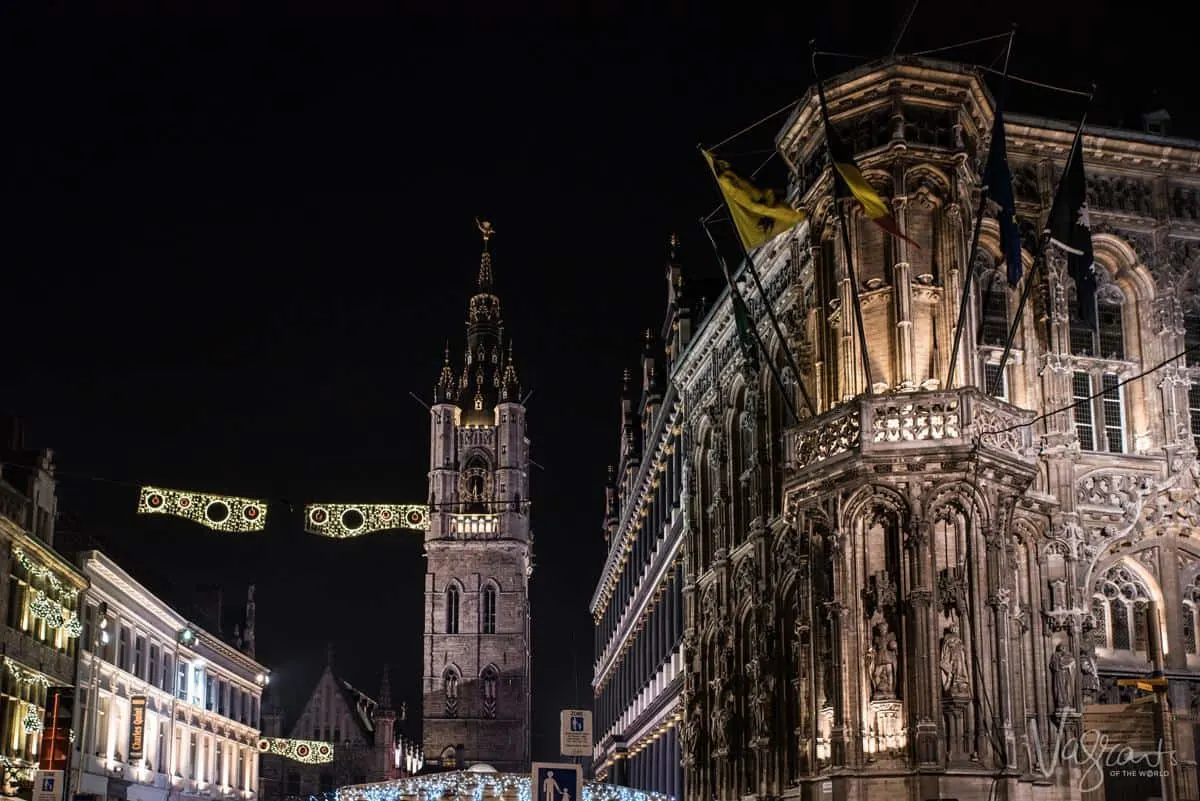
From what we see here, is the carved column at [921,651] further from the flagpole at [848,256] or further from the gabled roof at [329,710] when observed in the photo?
the gabled roof at [329,710]

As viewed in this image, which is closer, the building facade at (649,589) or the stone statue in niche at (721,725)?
the stone statue in niche at (721,725)

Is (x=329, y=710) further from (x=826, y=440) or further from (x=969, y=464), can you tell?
(x=969, y=464)

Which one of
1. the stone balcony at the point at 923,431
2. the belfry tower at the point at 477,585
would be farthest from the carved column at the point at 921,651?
the belfry tower at the point at 477,585

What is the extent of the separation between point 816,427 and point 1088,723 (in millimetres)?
7894

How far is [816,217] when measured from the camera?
34.1m

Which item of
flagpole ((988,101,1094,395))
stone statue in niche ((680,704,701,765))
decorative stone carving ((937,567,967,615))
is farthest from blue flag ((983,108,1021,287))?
stone statue in niche ((680,704,701,765))

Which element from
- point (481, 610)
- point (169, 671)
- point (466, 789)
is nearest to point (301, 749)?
point (169, 671)

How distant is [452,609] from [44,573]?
76.7 metres

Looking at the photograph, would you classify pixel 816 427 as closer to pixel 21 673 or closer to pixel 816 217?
pixel 816 217

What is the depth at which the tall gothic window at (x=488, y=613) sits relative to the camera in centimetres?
12250

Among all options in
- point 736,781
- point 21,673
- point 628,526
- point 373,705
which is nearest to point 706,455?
point 736,781

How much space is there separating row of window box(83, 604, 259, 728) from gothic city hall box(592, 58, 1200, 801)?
27.5 m

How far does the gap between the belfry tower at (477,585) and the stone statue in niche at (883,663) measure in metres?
89.7

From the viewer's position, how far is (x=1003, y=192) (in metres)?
30.2
